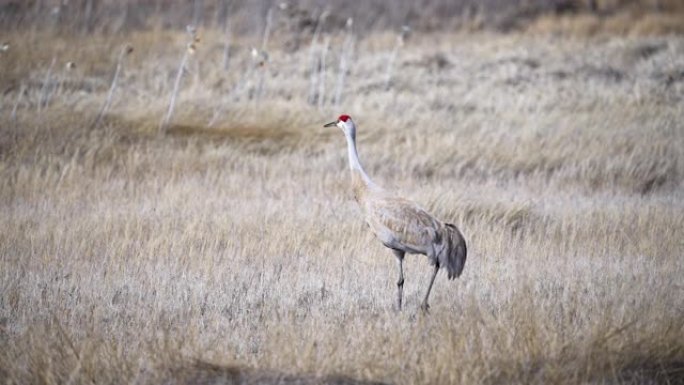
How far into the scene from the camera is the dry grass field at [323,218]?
5496mm

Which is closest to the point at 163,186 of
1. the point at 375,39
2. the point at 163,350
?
the point at 163,350

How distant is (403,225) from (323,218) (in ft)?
9.82

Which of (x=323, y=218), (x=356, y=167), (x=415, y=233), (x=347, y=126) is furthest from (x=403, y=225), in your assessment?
(x=323, y=218)

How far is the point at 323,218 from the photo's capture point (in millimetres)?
9484

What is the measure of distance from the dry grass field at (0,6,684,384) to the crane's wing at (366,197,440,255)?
42 cm

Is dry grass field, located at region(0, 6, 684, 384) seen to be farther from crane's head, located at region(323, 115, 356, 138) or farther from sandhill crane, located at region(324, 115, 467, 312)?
crane's head, located at region(323, 115, 356, 138)

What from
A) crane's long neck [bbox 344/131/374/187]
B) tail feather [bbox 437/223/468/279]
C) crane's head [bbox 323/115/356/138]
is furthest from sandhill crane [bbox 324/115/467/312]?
crane's head [bbox 323/115/356/138]

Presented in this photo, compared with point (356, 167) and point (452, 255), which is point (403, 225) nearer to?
point (452, 255)

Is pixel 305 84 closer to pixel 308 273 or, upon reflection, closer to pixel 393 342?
pixel 308 273

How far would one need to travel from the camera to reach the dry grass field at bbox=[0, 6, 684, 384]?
5.50m

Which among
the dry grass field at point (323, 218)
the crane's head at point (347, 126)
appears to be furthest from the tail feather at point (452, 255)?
the crane's head at point (347, 126)

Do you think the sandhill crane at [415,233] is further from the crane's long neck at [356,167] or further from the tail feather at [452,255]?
the crane's long neck at [356,167]

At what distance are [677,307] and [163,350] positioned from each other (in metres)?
3.11

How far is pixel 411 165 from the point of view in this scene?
40.8ft
